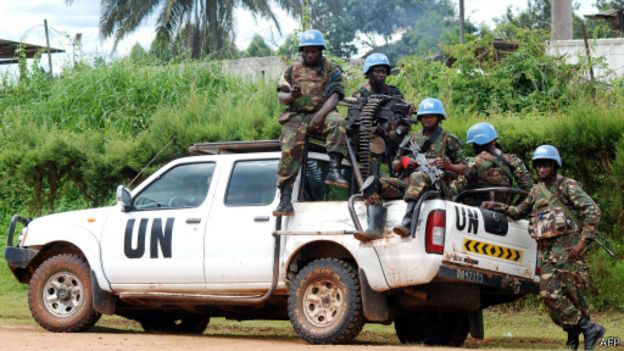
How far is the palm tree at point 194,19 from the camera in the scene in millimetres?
40094

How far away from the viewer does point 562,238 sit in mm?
9641

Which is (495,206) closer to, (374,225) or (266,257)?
(374,225)

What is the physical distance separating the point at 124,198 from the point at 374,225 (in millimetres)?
2706

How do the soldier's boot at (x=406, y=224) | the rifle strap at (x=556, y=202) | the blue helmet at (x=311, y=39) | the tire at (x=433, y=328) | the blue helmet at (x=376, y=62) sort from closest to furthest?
the soldier's boot at (x=406, y=224) < the rifle strap at (x=556, y=202) < the blue helmet at (x=311, y=39) < the tire at (x=433, y=328) < the blue helmet at (x=376, y=62)

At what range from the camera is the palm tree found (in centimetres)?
4009

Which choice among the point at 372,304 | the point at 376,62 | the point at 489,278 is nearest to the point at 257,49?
the point at 376,62

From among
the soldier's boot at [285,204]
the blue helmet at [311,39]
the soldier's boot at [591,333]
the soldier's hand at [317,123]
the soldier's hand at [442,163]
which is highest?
the blue helmet at [311,39]

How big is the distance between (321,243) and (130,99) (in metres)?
11.9

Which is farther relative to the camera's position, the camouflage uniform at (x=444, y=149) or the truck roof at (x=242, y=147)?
the truck roof at (x=242, y=147)

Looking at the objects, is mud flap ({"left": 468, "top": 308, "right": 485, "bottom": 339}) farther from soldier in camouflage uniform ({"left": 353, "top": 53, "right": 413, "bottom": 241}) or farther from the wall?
the wall

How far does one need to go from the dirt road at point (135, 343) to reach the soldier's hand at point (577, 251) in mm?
1312

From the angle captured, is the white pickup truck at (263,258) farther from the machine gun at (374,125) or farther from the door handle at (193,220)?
the machine gun at (374,125)

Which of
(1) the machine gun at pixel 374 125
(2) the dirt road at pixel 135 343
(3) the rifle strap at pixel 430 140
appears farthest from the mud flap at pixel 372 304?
(3) the rifle strap at pixel 430 140

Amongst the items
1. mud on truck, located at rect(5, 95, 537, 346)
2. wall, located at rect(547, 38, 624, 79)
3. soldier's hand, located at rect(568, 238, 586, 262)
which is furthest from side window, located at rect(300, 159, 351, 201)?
wall, located at rect(547, 38, 624, 79)
